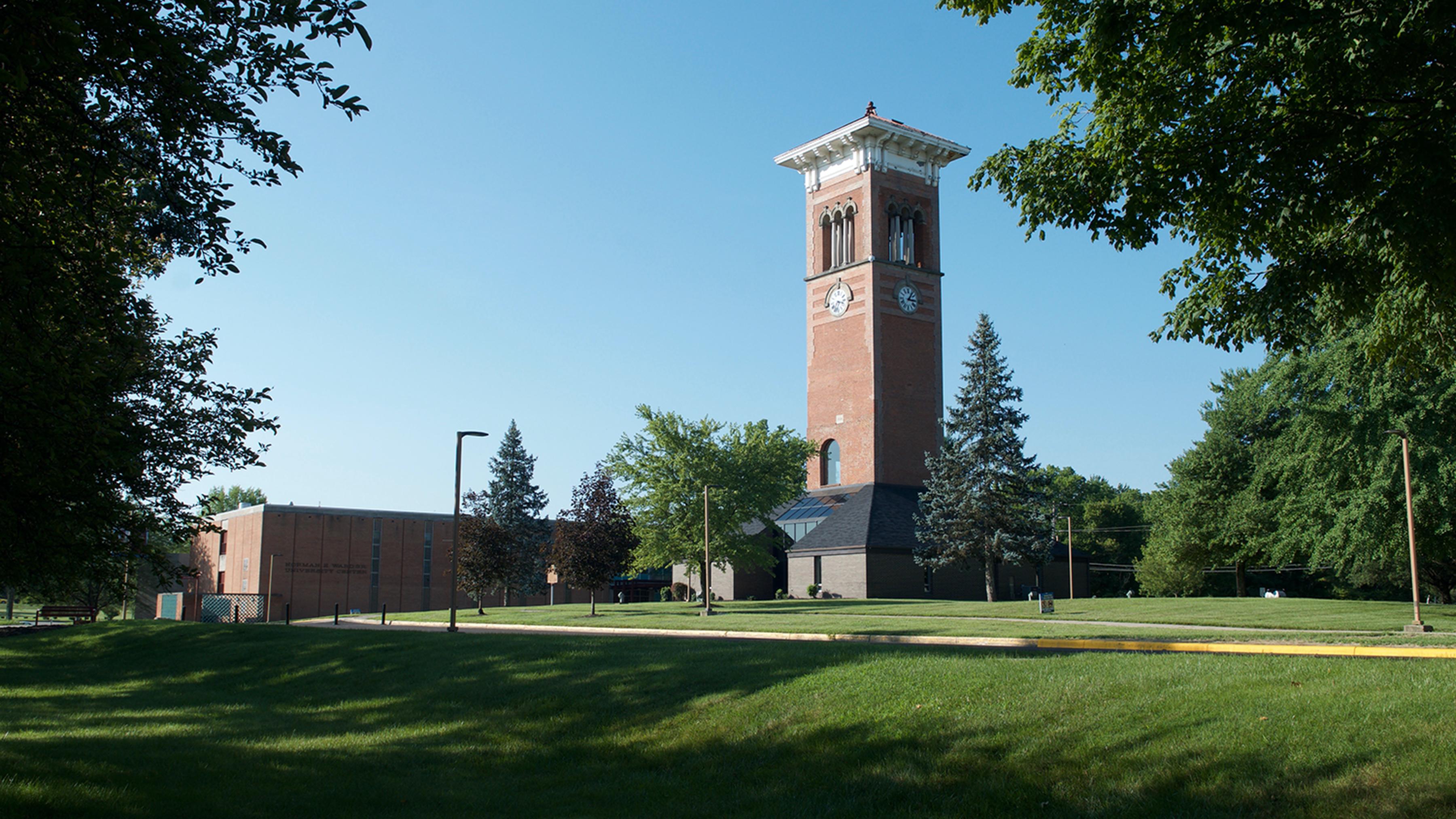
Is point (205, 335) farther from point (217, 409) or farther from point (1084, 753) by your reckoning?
point (1084, 753)

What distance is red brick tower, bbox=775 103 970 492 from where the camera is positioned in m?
57.2

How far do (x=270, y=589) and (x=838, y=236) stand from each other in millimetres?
36045

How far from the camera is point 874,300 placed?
57.8 m

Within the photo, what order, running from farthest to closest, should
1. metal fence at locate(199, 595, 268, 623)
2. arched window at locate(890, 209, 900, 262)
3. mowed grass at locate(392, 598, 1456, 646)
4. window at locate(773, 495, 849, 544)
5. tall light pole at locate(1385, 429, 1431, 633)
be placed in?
arched window at locate(890, 209, 900, 262) → window at locate(773, 495, 849, 544) → metal fence at locate(199, 595, 268, 623) → tall light pole at locate(1385, 429, 1431, 633) → mowed grass at locate(392, 598, 1456, 646)

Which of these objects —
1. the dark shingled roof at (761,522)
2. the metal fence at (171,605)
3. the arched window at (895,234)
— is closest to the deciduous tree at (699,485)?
the dark shingled roof at (761,522)

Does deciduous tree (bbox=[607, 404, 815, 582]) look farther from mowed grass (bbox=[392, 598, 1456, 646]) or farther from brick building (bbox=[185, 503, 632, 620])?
brick building (bbox=[185, 503, 632, 620])

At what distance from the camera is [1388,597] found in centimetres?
6284

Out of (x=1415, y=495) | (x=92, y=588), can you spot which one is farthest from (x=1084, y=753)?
(x=92, y=588)

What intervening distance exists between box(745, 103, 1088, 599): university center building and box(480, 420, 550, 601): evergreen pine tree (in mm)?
19721

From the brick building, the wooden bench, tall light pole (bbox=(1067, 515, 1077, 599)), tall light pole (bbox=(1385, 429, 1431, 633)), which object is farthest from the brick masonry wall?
the wooden bench

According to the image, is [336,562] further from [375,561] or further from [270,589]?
[270,589]

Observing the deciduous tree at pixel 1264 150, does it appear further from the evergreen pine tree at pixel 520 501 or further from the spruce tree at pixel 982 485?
the evergreen pine tree at pixel 520 501

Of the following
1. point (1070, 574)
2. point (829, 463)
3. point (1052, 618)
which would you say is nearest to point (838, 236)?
point (829, 463)

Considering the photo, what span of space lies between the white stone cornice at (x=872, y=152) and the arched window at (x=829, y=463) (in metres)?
15.2
